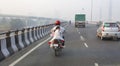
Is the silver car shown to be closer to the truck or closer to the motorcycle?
the motorcycle

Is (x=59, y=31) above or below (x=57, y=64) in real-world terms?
above

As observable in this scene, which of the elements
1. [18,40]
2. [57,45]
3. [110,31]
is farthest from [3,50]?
[110,31]

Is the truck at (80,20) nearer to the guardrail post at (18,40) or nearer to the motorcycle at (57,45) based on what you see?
the guardrail post at (18,40)

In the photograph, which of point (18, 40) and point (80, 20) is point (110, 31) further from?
point (80, 20)

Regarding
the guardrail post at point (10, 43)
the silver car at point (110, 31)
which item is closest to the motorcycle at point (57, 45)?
the guardrail post at point (10, 43)

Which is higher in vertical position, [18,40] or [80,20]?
[18,40]

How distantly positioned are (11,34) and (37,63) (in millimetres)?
4543

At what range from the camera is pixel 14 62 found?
1084 cm

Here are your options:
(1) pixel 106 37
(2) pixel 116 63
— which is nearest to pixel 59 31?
(2) pixel 116 63

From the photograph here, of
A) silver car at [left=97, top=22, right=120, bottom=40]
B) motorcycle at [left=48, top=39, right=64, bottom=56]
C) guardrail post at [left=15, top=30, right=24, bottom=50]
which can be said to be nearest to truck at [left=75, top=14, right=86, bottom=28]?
silver car at [left=97, top=22, right=120, bottom=40]

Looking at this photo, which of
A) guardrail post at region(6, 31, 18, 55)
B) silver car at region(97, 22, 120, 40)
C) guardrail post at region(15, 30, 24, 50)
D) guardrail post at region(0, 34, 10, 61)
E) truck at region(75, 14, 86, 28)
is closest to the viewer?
guardrail post at region(0, 34, 10, 61)

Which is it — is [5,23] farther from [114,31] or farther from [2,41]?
[2,41]

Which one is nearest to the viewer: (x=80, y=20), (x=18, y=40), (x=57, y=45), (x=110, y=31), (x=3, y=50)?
(x=3, y=50)

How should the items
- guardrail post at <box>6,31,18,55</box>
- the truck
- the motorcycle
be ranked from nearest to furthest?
1. the motorcycle
2. guardrail post at <box>6,31,18,55</box>
3. the truck
